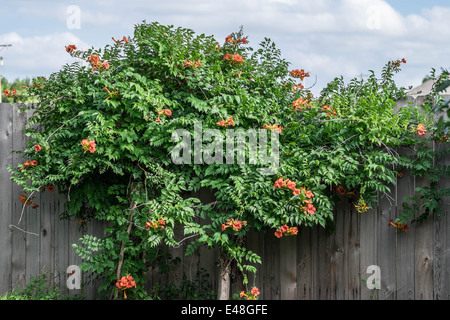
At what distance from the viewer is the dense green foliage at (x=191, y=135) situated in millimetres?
3588

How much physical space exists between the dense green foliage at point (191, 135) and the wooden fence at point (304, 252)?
0.94 ft

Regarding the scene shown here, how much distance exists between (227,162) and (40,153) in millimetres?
1655

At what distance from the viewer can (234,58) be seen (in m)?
3.88

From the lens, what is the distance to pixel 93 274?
14.1 ft

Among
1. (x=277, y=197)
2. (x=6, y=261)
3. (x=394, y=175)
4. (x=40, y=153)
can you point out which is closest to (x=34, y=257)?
(x=6, y=261)

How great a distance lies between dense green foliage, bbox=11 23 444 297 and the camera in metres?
3.59

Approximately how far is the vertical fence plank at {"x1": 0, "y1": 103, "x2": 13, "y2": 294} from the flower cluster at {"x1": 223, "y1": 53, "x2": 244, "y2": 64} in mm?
2178

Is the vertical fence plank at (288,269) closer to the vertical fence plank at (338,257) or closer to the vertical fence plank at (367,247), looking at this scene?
the vertical fence plank at (338,257)

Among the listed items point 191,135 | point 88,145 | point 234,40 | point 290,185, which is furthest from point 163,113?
point 290,185

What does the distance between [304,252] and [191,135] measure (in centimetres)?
153

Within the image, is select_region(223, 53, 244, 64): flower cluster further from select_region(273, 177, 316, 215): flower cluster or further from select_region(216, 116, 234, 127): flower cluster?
select_region(273, 177, 316, 215): flower cluster

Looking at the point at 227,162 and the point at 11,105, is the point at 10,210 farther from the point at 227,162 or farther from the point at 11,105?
the point at 227,162

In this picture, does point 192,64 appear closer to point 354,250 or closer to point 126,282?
point 126,282

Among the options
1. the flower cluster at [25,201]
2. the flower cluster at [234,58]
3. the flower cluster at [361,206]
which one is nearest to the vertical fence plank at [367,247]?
the flower cluster at [361,206]
